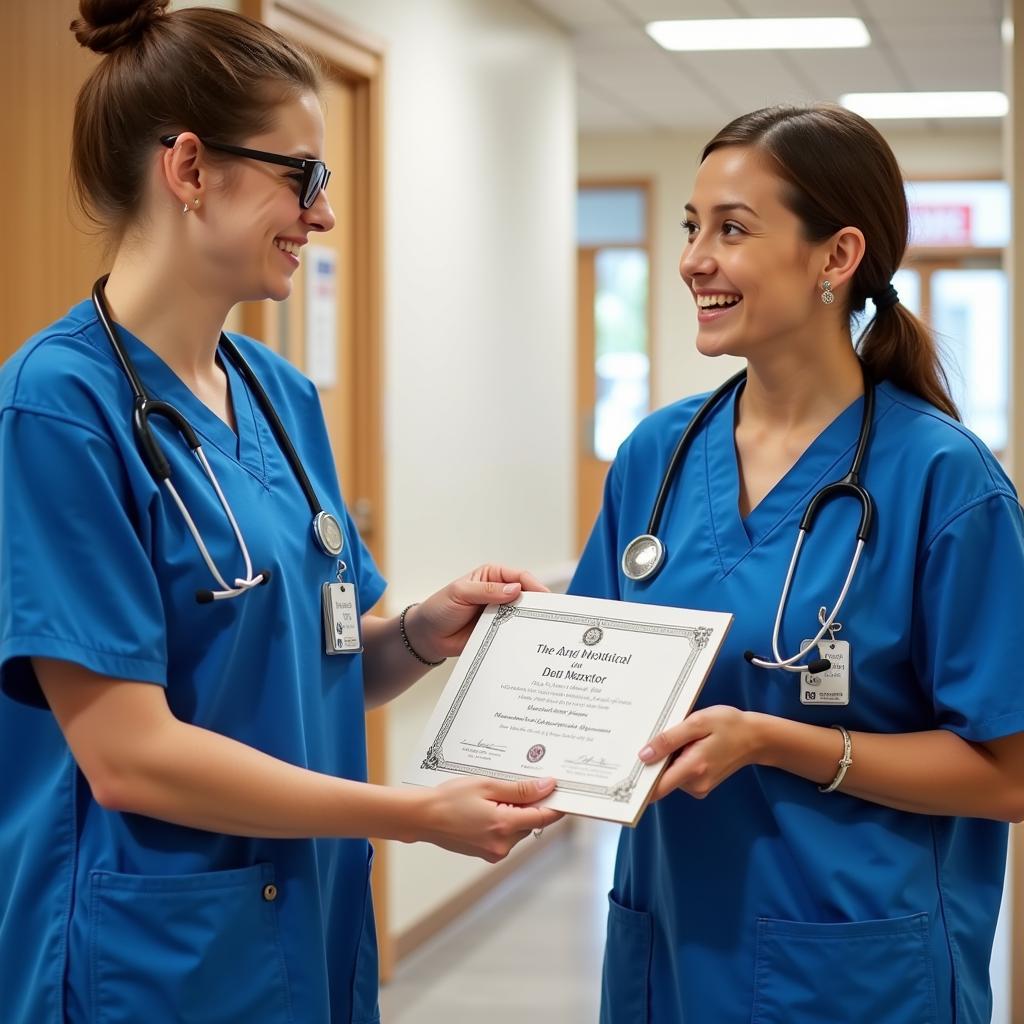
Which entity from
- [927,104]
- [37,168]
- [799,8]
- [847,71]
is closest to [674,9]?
[799,8]

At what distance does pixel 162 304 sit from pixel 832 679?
2.65 feet

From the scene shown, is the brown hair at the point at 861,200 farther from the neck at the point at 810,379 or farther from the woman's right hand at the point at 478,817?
the woman's right hand at the point at 478,817

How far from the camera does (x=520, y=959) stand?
3.92 meters

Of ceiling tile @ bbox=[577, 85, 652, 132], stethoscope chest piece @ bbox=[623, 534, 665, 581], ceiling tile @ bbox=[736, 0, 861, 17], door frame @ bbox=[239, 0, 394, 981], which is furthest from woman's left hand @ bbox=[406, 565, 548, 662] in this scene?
ceiling tile @ bbox=[577, 85, 652, 132]

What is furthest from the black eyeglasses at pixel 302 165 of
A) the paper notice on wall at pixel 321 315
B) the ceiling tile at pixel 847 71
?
the ceiling tile at pixel 847 71

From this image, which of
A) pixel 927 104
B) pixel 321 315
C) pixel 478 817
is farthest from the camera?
pixel 927 104

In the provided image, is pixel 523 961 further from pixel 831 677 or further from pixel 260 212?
pixel 260 212

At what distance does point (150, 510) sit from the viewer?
133 centimetres

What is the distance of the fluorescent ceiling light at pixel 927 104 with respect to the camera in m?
6.93

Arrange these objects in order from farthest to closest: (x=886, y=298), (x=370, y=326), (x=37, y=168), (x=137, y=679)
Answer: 1. (x=370, y=326)
2. (x=37, y=168)
3. (x=886, y=298)
4. (x=137, y=679)

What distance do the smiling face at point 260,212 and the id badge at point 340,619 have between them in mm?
330

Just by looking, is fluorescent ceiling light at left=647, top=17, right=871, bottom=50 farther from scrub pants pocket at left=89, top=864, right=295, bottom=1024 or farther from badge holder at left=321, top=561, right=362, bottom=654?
scrub pants pocket at left=89, top=864, right=295, bottom=1024

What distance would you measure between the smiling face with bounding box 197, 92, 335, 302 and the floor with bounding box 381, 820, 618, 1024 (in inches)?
96.3

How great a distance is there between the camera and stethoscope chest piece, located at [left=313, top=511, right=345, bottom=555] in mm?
1529
